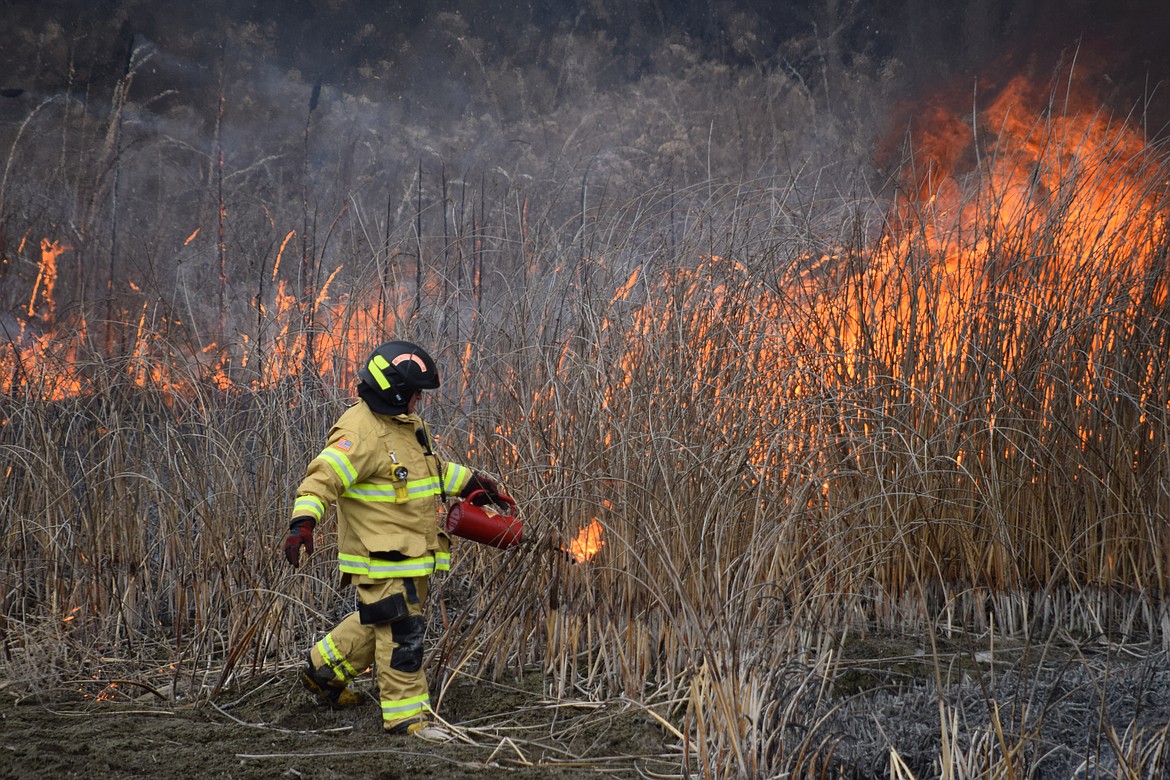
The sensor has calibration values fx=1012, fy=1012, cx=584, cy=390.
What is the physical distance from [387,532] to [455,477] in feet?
0.94

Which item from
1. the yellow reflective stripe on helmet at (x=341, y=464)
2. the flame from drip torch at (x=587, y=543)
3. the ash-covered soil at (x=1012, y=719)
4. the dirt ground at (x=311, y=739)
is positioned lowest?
the dirt ground at (x=311, y=739)

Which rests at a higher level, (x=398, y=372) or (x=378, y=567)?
(x=398, y=372)

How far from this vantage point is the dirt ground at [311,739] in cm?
247

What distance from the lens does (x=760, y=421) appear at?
288cm

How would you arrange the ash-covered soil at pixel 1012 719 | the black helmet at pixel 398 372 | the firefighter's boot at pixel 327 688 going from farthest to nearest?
the firefighter's boot at pixel 327 688, the black helmet at pixel 398 372, the ash-covered soil at pixel 1012 719

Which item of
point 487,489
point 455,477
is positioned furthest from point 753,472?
point 455,477

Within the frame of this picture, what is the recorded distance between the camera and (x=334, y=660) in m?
2.99

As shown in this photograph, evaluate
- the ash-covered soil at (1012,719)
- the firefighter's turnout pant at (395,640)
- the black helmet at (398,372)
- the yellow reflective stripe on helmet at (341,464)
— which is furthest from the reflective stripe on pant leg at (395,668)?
the ash-covered soil at (1012,719)

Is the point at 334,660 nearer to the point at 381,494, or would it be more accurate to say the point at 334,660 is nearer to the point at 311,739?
the point at 311,739

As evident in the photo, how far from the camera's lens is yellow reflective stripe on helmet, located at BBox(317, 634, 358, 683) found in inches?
118

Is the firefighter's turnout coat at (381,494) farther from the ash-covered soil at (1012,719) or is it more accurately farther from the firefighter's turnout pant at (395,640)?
the ash-covered soil at (1012,719)

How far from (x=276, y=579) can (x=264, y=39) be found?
8896 mm

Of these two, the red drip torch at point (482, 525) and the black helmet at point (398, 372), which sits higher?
the black helmet at point (398, 372)

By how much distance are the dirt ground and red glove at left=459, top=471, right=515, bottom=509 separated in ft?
1.92
